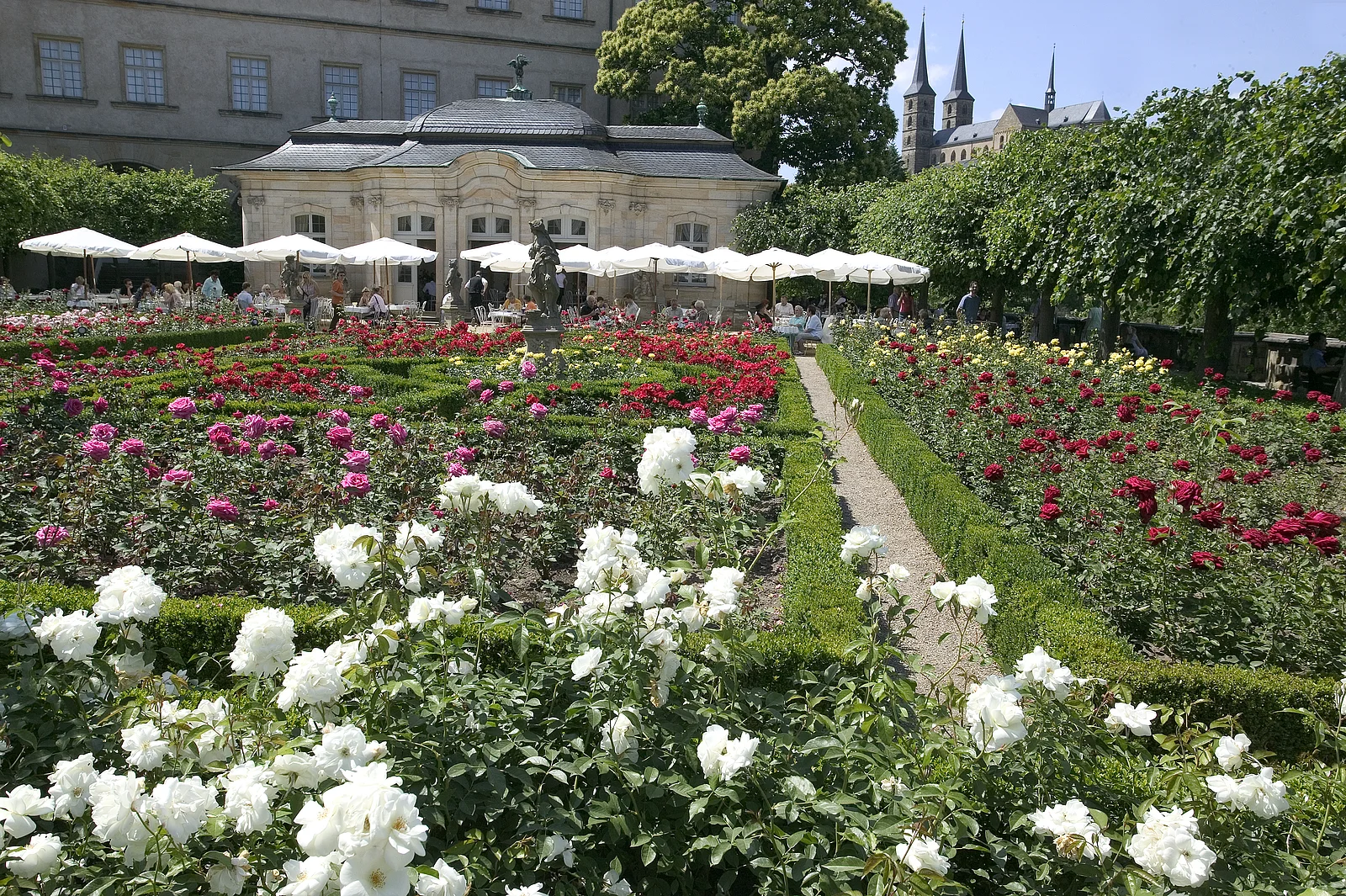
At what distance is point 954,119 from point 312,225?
3186 inches

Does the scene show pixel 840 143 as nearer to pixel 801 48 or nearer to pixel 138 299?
pixel 801 48

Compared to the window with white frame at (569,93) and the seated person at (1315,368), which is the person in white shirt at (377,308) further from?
the window with white frame at (569,93)

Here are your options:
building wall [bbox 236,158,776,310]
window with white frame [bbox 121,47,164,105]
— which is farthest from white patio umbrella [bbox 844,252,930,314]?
A: window with white frame [bbox 121,47,164,105]

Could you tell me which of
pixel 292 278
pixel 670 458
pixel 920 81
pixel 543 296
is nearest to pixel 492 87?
pixel 292 278

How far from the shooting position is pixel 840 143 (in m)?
32.2

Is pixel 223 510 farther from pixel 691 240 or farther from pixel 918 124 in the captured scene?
pixel 918 124

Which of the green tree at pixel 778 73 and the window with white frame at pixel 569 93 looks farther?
the window with white frame at pixel 569 93

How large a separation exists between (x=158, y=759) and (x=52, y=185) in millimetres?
30169

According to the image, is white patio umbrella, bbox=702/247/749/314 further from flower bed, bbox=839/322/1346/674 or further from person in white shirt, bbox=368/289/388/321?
flower bed, bbox=839/322/1346/674

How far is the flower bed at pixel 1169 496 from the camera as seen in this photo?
432 centimetres

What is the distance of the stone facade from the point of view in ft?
83.5

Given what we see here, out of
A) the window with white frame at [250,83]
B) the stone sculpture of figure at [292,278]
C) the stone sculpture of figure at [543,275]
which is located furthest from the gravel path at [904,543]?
the window with white frame at [250,83]

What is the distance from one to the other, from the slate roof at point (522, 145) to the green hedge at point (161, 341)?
372 inches

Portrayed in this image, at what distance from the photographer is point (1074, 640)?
4148mm
